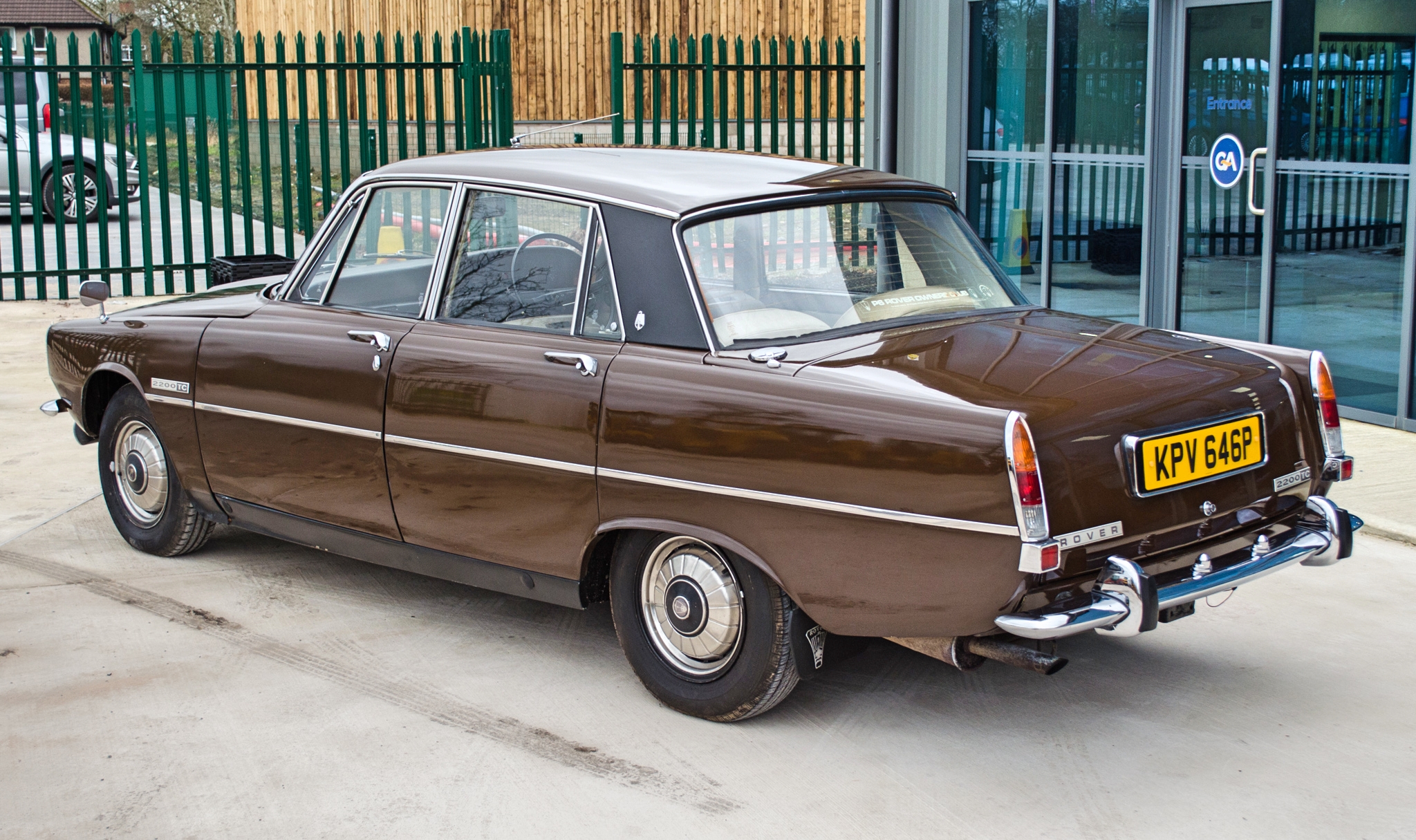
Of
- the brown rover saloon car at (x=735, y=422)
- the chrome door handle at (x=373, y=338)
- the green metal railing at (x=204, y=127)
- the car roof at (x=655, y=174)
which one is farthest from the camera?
the green metal railing at (x=204, y=127)

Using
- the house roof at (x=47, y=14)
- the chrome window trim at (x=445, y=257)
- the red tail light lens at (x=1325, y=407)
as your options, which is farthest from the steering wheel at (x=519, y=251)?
the house roof at (x=47, y=14)

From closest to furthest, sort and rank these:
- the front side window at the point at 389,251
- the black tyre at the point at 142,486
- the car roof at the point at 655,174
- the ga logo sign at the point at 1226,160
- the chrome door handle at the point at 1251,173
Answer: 1. the car roof at the point at 655,174
2. the front side window at the point at 389,251
3. the black tyre at the point at 142,486
4. the chrome door handle at the point at 1251,173
5. the ga logo sign at the point at 1226,160

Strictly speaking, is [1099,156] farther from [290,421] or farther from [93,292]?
[93,292]

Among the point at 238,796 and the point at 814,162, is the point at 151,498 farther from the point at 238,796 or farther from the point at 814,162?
the point at 814,162

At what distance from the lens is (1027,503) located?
333 cm

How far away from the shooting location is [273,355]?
5.01m

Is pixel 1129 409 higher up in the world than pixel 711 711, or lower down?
higher up

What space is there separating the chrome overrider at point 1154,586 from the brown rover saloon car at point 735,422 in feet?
0.03

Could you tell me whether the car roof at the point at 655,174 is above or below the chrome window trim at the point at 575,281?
above

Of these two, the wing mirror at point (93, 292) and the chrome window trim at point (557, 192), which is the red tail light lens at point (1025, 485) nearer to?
the chrome window trim at point (557, 192)

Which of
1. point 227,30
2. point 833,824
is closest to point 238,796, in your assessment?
point 833,824

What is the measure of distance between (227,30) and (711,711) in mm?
35152

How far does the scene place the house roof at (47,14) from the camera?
52.5 meters

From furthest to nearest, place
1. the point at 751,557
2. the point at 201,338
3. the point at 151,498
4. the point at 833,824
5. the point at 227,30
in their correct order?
the point at 227,30 → the point at 151,498 → the point at 201,338 → the point at 751,557 → the point at 833,824
